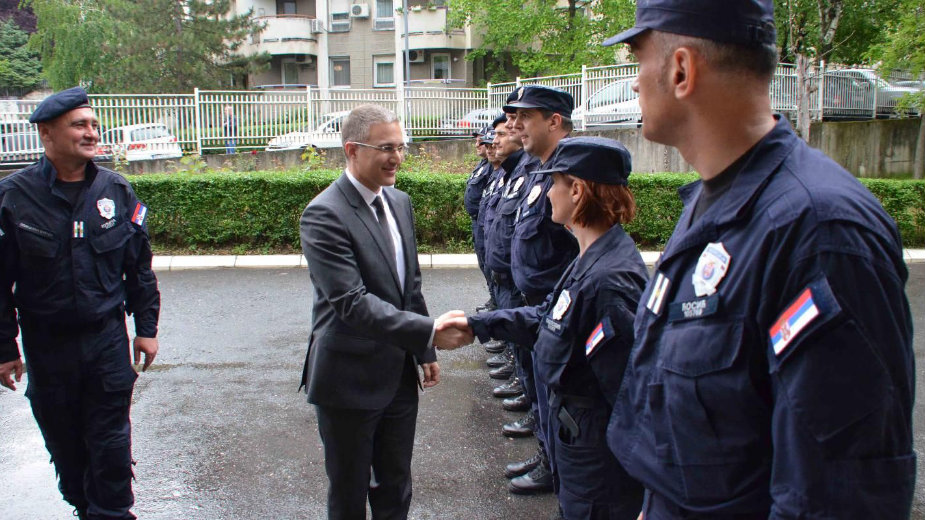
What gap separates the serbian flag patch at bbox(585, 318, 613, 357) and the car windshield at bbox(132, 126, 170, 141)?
1653 centimetres

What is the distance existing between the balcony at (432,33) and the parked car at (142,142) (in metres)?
19.3

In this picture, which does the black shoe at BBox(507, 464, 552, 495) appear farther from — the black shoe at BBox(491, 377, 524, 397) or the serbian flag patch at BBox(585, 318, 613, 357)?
the serbian flag patch at BBox(585, 318, 613, 357)

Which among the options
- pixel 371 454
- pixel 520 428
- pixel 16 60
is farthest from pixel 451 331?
pixel 16 60

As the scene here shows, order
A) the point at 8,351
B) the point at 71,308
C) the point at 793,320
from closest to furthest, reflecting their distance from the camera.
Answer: the point at 793,320 → the point at 71,308 → the point at 8,351

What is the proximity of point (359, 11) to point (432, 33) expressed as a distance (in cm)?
399

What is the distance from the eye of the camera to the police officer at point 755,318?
3.96ft

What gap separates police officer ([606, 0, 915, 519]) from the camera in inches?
47.5

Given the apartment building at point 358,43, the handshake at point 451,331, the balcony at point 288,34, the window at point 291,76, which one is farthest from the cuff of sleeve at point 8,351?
the window at point 291,76

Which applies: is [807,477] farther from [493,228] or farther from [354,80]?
[354,80]

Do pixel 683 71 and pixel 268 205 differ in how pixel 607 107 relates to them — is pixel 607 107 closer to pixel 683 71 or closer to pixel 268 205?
pixel 268 205

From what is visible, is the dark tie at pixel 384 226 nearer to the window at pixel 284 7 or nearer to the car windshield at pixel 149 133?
the car windshield at pixel 149 133

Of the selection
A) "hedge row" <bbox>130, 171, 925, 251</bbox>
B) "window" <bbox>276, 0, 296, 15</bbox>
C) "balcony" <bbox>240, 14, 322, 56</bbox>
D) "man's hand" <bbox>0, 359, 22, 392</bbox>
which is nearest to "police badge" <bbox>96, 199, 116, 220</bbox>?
"man's hand" <bbox>0, 359, 22, 392</bbox>

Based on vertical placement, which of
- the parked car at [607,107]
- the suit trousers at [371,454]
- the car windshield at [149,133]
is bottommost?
the suit trousers at [371,454]

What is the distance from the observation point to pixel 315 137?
1866 cm
